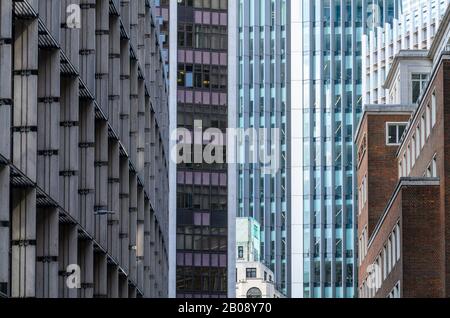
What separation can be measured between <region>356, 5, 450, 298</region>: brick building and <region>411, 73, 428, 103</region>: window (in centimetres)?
8

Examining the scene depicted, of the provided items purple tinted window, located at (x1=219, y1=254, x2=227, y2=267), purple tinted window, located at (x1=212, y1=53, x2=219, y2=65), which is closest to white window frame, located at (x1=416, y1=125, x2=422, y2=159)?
purple tinted window, located at (x1=219, y1=254, x2=227, y2=267)

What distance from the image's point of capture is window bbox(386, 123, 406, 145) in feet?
398

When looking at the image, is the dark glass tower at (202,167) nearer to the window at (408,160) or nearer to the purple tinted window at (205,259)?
the purple tinted window at (205,259)

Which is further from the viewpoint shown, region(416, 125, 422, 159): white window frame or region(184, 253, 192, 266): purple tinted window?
region(184, 253, 192, 266): purple tinted window

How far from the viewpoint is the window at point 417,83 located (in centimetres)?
12394

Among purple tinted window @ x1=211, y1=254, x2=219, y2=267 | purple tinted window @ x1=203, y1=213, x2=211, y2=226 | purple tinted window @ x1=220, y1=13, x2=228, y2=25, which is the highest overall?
purple tinted window @ x1=220, y1=13, x2=228, y2=25

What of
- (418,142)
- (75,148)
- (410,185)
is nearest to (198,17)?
(418,142)

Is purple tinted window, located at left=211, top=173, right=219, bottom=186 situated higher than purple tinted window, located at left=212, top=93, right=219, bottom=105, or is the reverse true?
purple tinted window, located at left=212, top=93, right=219, bottom=105

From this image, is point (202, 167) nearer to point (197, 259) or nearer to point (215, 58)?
point (197, 259)

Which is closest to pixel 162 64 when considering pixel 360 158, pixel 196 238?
pixel 360 158

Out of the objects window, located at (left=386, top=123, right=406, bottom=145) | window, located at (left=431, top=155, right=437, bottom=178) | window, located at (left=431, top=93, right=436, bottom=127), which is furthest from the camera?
window, located at (left=386, top=123, right=406, bottom=145)

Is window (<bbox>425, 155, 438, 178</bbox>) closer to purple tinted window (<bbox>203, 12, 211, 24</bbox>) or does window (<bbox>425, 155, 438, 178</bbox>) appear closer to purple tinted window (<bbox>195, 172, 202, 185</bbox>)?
purple tinted window (<bbox>195, 172, 202, 185</bbox>)

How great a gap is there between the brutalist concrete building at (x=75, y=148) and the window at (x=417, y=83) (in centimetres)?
5549

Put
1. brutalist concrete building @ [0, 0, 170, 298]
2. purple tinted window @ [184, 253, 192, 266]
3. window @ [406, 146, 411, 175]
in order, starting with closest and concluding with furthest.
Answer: brutalist concrete building @ [0, 0, 170, 298] → window @ [406, 146, 411, 175] → purple tinted window @ [184, 253, 192, 266]
